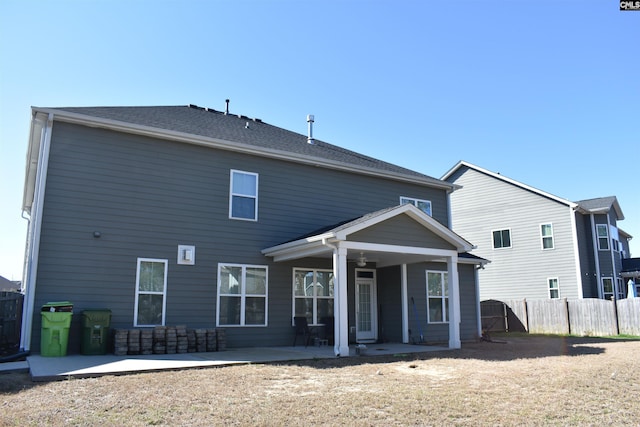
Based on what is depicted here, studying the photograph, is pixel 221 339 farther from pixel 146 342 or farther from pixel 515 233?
pixel 515 233

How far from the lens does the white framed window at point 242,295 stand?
38.9 feet

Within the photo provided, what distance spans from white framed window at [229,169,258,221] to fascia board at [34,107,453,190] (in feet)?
2.13

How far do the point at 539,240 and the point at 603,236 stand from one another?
119 inches

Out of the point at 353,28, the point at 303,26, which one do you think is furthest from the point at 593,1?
the point at 303,26

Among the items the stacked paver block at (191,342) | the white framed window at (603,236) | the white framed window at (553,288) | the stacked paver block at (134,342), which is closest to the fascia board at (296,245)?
the stacked paver block at (191,342)

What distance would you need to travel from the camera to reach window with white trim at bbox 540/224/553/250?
22250mm

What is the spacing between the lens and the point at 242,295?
12.1 meters

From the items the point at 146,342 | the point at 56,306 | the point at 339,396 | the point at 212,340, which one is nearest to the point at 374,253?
the point at 212,340

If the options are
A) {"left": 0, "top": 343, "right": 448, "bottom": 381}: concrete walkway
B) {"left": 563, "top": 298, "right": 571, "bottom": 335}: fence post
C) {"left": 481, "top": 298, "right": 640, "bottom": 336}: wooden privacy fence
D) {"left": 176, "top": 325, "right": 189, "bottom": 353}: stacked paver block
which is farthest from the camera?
{"left": 563, "top": 298, "right": 571, "bottom": 335}: fence post

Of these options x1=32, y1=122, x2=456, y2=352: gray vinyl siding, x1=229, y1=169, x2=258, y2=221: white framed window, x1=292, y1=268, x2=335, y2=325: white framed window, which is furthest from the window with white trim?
x1=229, y1=169, x2=258, y2=221: white framed window

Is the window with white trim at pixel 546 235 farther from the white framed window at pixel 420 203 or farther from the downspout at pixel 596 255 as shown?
the white framed window at pixel 420 203

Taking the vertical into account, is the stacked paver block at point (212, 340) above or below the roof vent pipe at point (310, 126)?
below

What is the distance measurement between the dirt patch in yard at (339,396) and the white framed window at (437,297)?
6.08 m

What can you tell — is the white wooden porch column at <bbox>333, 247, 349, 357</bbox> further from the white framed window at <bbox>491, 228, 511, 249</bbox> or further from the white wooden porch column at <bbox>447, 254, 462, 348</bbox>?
the white framed window at <bbox>491, 228, 511, 249</bbox>
